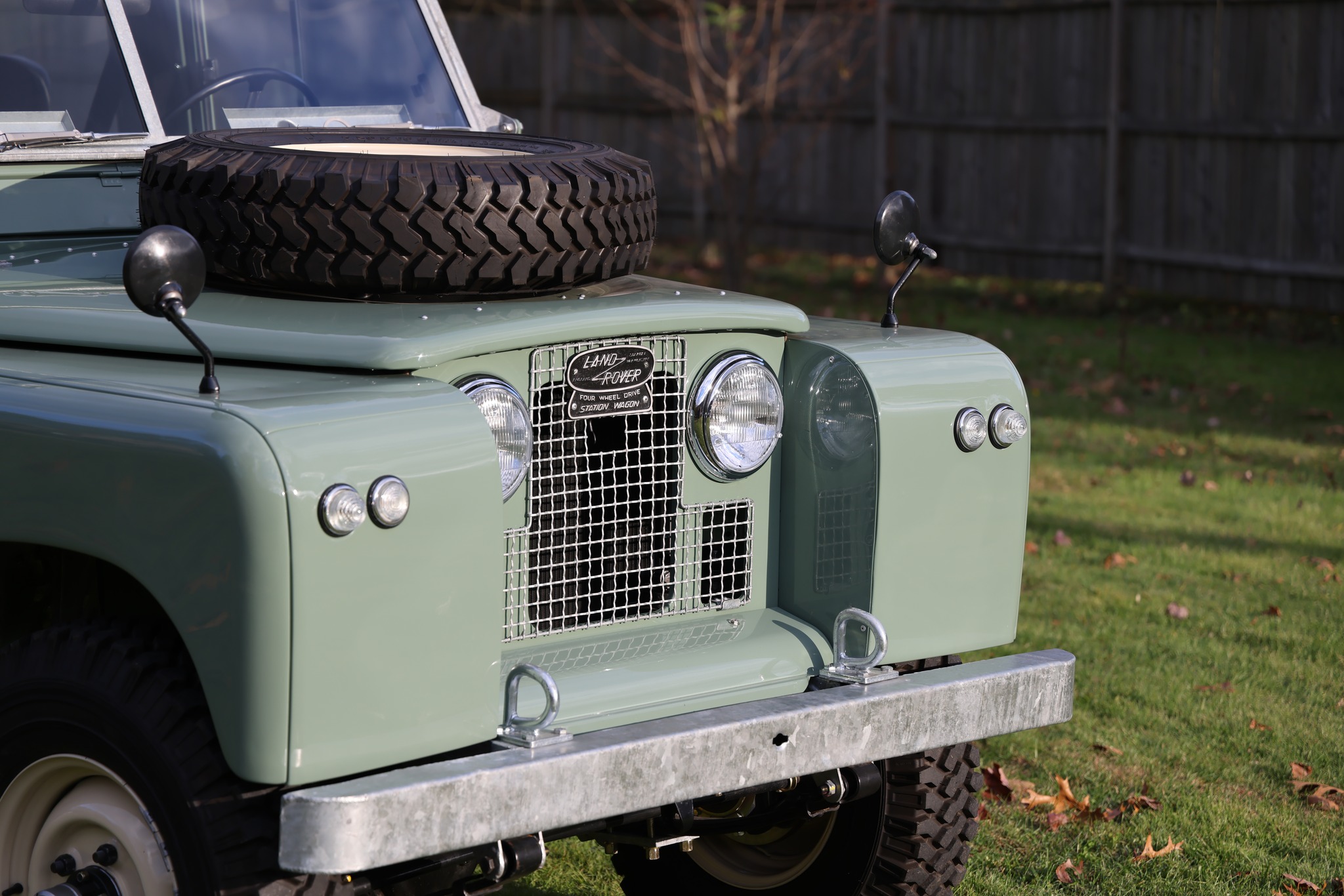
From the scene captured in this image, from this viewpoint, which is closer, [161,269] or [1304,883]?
[161,269]

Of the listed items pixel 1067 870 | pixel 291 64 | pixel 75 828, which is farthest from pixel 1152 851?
pixel 291 64

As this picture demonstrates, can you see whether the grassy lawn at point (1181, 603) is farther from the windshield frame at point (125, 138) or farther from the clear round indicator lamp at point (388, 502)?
the windshield frame at point (125, 138)

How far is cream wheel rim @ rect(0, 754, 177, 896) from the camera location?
2482 millimetres

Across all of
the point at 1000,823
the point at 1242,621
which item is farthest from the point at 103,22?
the point at 1242,621

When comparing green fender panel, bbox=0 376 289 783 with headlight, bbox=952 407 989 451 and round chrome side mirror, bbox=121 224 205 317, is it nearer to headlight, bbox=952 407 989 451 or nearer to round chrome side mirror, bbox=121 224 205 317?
round chrome side mirror, bbox=121 224 205 317

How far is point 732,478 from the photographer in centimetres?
306

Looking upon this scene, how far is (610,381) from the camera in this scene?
2.85m

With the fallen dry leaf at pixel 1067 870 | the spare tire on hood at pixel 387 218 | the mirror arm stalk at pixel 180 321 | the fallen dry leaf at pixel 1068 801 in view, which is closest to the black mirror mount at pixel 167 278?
the mirror arm stalk at pixel 180 321

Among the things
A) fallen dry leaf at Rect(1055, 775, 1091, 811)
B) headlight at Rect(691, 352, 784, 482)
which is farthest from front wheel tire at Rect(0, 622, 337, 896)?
fallen dry leaf at Rect(1055, 775, 1091, 811)

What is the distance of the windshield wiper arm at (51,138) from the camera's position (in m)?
3.48

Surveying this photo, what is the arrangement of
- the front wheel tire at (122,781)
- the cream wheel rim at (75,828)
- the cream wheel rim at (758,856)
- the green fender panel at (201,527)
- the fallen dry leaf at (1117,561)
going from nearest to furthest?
1. the green fender panel at (201,527)
2. the front wheel tire at (122,781)
3. the cream wheel rim at (75,828)
4. the cream wheel rim at (758,856)
5. the fallen dry leaf at (1117,561)

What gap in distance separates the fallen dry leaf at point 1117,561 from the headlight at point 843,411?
3.81 metres

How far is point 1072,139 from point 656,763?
36.6 ft

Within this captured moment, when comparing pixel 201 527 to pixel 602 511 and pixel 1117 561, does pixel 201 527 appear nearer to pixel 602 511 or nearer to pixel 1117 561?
pixel 602 511
